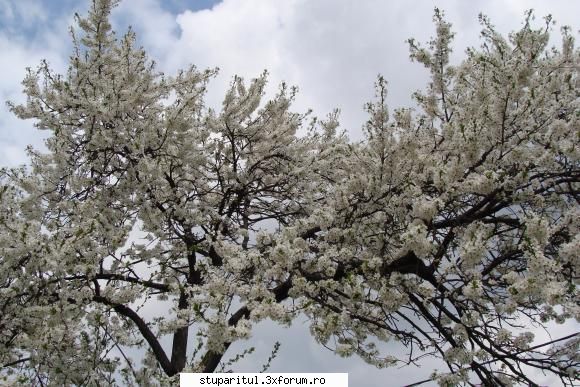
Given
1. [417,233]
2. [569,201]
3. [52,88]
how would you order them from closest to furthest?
[417,233]
[569,201]
[52,88]

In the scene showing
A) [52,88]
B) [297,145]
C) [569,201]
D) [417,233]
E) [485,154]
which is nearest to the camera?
[417,233]

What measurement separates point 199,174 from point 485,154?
588cm

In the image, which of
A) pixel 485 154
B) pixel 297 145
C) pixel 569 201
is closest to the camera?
pixel 485 154

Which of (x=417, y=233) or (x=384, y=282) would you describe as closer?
(x=417, y=233)

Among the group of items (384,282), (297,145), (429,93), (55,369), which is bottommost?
(55,369)

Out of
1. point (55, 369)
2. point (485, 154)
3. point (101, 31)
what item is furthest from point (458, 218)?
point (101, 31)

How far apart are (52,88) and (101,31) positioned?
115 cm

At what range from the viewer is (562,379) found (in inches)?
245

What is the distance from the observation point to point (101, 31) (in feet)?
28.7

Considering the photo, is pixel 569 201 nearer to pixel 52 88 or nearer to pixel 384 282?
pixel 384 282

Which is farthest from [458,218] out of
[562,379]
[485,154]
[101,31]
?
[101,31]

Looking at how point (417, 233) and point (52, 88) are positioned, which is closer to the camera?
point (417, 233)

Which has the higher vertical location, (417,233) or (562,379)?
(417,233)

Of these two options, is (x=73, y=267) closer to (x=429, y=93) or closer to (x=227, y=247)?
(x=227, y=247)
